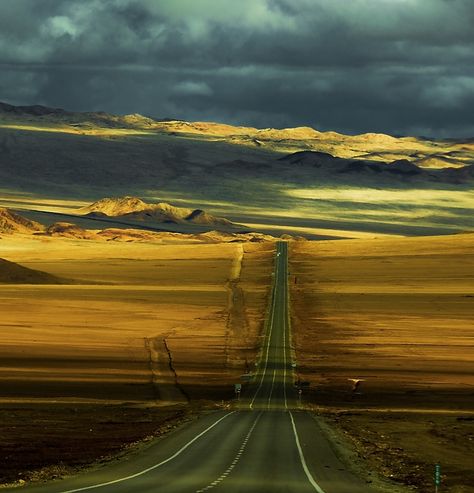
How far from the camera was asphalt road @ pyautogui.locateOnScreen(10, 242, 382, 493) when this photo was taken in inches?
1519

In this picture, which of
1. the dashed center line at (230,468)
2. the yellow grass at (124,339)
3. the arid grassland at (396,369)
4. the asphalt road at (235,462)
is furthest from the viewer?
the yellow grass at (124,339)

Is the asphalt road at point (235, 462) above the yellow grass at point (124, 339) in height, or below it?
below

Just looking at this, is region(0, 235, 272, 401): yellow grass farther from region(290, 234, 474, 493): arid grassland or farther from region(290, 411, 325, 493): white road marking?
region(290, 411, 325, 493): white road marking

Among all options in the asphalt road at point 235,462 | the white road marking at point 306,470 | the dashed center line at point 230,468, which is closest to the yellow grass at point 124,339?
the asphalt road at point 235,462

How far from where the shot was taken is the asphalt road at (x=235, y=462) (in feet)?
127

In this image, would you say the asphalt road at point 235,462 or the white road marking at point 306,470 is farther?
the asphalt road at point 235,462

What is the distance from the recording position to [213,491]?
37.1 metres

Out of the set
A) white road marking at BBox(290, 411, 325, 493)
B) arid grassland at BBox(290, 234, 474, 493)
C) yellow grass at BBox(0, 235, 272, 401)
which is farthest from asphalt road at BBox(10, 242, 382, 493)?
yellow grass at BBox(0, 235, 272, 401)

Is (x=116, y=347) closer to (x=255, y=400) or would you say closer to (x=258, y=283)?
(x=255, y=400)

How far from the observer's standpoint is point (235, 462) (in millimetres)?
46625

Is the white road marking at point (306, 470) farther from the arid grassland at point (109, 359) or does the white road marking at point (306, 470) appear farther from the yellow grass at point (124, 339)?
the yellow grass at point (124, 339)

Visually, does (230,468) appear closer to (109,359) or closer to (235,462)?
(235,462)

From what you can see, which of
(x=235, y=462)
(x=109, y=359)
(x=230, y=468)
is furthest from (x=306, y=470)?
(x=109, y=359)

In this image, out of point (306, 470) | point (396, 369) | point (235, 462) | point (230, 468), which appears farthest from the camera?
point (396, 369)
